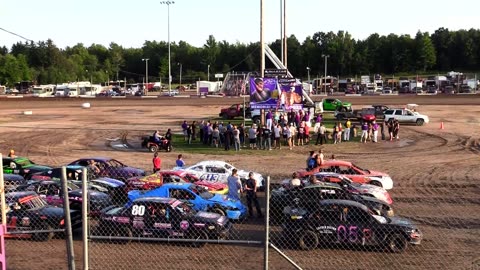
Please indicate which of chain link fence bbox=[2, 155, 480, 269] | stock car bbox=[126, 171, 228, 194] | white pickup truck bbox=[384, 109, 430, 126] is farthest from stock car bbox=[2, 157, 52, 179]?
white pickup truck bbox=[384, 109, 430, 126]

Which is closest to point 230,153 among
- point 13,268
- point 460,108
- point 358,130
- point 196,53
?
point 358,130

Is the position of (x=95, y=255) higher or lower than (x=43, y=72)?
lower

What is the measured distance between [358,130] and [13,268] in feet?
98.8

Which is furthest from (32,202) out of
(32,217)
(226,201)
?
(226,201)

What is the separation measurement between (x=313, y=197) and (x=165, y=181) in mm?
5230


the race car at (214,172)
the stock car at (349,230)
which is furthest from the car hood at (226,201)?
the race car at (214,172)

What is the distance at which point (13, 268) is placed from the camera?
10.1 meters

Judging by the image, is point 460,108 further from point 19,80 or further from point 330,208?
point 19,80

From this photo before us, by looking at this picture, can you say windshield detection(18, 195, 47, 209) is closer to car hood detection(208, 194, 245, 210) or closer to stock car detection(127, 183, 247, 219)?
stock car detection(127, 183, 247, 219)

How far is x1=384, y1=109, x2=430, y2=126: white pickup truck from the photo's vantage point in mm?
41781

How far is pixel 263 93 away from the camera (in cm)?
3306

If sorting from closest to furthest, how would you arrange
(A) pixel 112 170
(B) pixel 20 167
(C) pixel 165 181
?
(C) pixel 165 181 → (A) pixel 112 170 → (B) pixel 20 167

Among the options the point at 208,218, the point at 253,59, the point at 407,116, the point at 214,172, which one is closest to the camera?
the point at 208,218

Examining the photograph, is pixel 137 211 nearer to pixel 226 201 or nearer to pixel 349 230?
pixel 226 201
